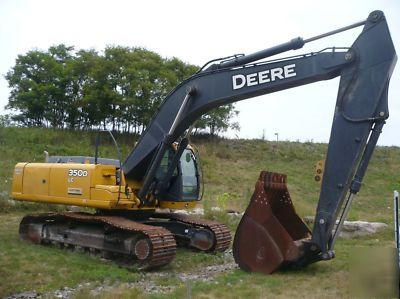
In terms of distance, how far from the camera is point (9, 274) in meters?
7.76

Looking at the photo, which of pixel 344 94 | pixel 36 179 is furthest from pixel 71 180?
pixel 344 94

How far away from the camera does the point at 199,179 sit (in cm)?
1048

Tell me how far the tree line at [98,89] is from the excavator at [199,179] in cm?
1544

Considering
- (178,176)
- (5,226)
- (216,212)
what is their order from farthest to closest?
(216,212), (5,226), (178,176)

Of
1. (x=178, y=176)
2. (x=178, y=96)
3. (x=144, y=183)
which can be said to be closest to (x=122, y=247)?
(x=144, y=183)

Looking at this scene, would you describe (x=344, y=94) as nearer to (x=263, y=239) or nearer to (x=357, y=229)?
(x=263, y=239)

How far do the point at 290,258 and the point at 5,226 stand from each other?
24.5ft

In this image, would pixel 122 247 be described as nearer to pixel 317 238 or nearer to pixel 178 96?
pixel 178 96

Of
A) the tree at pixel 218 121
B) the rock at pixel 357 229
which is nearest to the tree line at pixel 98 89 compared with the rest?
the tree at pixel 218 121

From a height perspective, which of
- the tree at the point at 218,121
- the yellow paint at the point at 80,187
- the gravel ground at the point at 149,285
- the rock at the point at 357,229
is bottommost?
the gravel ground at the point at 149,285

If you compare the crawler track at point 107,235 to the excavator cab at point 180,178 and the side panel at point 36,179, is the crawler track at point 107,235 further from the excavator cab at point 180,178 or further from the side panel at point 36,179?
the excavator cab at point 180,178

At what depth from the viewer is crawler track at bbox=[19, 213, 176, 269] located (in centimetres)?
848

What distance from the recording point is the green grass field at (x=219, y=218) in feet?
22.8

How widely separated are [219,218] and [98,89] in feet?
49.0
